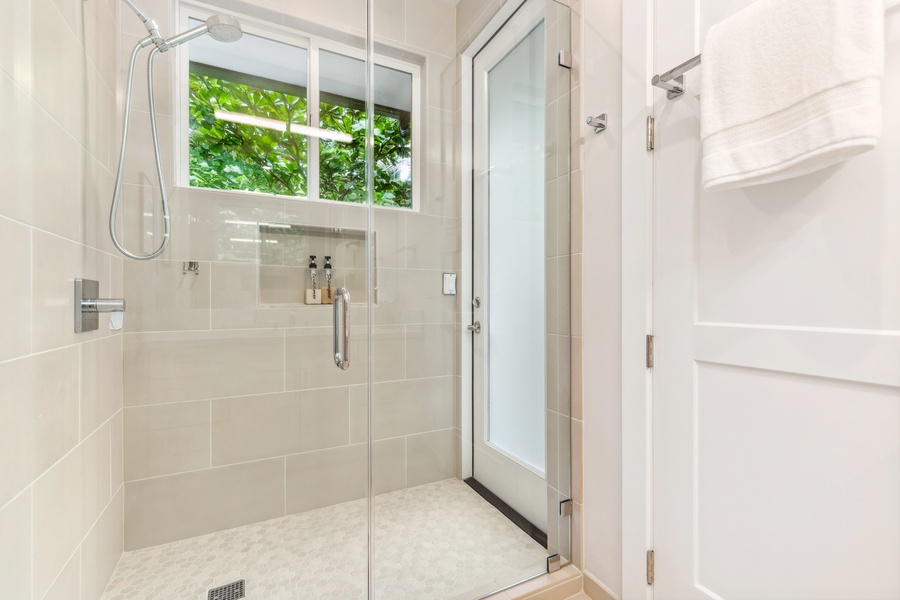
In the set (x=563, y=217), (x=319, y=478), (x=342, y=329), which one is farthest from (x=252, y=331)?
(x=563, y=217)

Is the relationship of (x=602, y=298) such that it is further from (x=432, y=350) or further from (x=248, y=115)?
(x=248, y=115)

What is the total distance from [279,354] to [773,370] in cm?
161

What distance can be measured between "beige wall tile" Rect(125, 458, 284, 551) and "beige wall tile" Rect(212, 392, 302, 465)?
0.15ft

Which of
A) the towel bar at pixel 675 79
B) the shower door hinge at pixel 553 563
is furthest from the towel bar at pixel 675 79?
the shower door hinge at pixel 553 563

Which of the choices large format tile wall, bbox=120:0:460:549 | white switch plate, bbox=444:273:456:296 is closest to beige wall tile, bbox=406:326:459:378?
large format tile wall, bbox=120:0:460:549

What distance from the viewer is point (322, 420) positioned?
1.65 m

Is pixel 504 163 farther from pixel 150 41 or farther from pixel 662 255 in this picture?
pixel 150 41

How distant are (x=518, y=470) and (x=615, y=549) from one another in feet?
1.28

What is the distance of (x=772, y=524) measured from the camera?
0.93m

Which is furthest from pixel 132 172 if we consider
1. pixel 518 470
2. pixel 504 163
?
pixel 518 470

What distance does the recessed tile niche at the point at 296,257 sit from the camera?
1586 millimetres

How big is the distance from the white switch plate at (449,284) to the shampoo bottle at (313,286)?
1.78 ft

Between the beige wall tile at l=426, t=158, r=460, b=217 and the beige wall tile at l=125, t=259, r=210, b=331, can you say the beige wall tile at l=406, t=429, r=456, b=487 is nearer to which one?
the beige wall tile at l=426, t=158, r=460, b=217

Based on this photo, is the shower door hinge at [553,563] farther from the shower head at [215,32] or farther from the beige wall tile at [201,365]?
the shower head at [215,32]
